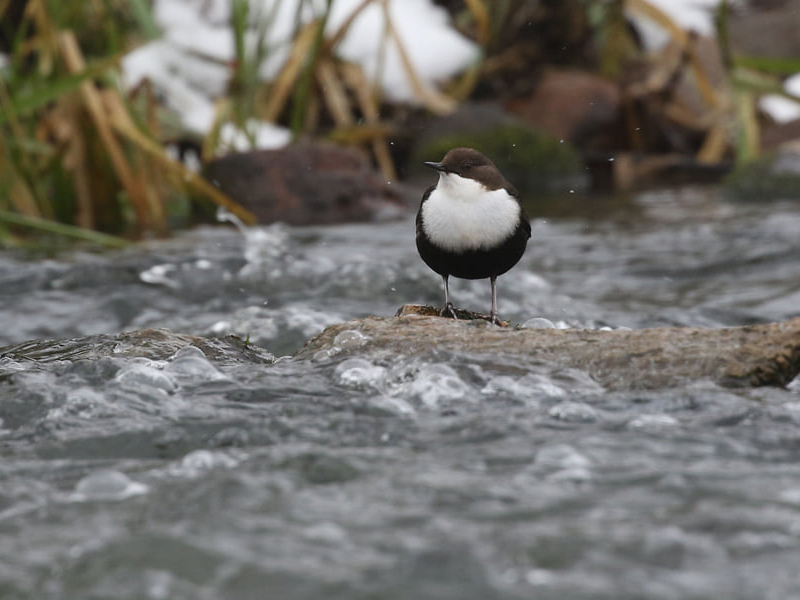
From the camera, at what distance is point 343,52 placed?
11.1 m

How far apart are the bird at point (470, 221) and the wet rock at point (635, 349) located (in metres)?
0.35

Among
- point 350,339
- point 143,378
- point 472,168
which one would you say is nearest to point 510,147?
point 472,168

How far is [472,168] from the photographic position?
3.89 meters

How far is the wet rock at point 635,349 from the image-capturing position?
3.20m

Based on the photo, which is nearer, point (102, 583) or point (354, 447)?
point (102, 583)

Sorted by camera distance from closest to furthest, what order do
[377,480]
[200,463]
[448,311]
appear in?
[377,480], [200,463], [448,311]

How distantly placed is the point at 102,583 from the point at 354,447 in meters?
0.85

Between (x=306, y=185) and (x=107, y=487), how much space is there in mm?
6246

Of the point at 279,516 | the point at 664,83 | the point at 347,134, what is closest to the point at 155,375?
the point at 279,516

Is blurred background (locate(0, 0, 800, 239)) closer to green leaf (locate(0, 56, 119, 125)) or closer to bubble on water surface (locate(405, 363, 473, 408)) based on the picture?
green leaf (locate(0, 56, 119, 125))

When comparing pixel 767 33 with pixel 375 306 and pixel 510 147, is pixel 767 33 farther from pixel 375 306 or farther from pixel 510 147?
pixel 375 306

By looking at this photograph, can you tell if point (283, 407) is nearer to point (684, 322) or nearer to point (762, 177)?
point (684, 322)

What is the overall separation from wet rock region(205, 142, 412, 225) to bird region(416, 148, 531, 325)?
4.67 meters

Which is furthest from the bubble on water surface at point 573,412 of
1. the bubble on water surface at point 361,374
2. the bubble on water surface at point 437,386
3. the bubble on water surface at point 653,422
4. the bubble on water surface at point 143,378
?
the bubble on water surface at point 143,378
